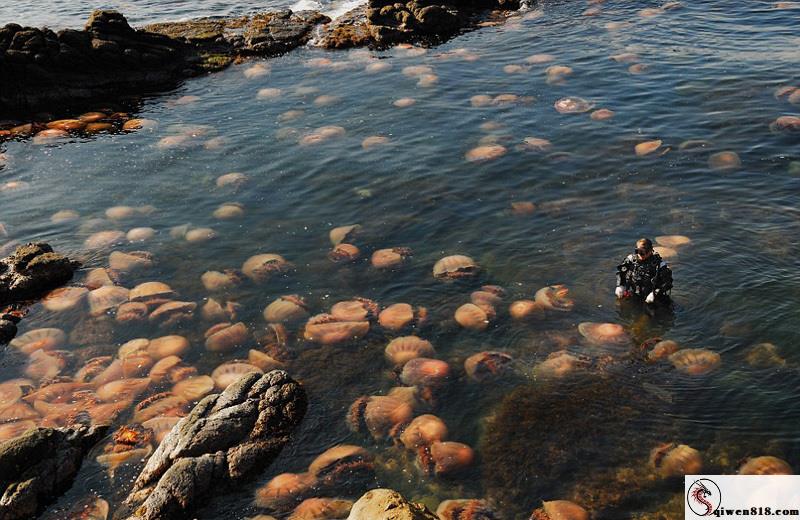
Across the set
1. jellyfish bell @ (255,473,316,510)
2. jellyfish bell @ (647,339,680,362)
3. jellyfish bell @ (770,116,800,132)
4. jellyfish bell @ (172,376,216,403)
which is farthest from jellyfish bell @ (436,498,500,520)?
jellyfish bell @ (770,116,800,132)

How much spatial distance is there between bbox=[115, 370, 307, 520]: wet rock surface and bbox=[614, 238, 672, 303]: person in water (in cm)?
705

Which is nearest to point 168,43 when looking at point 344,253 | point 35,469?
point 344,253

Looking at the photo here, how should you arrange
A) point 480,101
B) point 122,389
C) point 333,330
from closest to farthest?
point 122,389 → point 333,330 → point 480,101

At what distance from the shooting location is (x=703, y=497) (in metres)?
10.4

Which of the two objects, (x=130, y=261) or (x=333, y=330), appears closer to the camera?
(x=333, y=330)

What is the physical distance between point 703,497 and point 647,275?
480 cm

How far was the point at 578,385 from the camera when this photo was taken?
1266 cm

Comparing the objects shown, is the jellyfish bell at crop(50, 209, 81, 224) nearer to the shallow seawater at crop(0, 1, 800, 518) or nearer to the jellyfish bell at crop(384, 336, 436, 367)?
the shallow seawater at crop(0, 1, 800, 518)

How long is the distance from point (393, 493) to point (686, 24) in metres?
28.6

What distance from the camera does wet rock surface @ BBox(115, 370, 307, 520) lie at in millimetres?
10672

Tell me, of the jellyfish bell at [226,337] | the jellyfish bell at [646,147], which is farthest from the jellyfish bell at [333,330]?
the jellyfish bell at [646,147]

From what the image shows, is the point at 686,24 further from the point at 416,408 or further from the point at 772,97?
the point at 416,408

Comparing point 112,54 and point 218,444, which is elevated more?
point 112,54

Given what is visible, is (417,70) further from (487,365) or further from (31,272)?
(487,365)
